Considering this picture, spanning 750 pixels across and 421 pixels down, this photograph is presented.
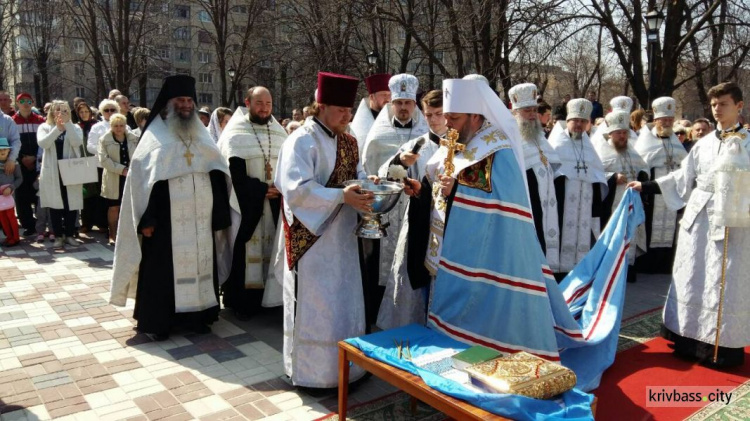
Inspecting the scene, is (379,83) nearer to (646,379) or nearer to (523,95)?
(523,95)

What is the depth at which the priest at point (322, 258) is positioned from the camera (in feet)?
13.5

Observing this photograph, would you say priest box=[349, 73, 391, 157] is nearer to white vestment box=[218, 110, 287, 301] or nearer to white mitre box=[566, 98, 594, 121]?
white vestment box=[218, 110, 287, 301]

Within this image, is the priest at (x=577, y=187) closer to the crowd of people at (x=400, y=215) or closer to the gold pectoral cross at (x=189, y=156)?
the crowd of people at (x=400, y=215)

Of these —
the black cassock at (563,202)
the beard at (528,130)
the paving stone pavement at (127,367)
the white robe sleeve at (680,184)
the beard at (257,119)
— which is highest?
the beard at (257,119)

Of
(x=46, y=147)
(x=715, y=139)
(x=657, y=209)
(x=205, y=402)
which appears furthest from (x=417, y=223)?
(x=46, y=147)

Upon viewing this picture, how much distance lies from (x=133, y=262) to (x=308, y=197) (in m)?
2.25

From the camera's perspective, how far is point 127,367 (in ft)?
15.9

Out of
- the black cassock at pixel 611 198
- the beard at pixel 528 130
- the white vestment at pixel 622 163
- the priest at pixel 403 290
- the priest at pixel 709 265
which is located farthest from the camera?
the white vestment at pixel 622 163

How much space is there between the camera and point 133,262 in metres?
5.38

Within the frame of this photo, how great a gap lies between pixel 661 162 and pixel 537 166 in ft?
9.25

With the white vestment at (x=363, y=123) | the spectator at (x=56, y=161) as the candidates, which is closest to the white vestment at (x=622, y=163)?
the white vestment at (x=363, y=123)

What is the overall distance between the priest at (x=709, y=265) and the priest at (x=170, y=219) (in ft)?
13.2

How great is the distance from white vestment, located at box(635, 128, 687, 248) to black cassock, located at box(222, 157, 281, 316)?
5.27 m

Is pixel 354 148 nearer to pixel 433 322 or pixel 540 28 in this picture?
→ pixel 433 322
